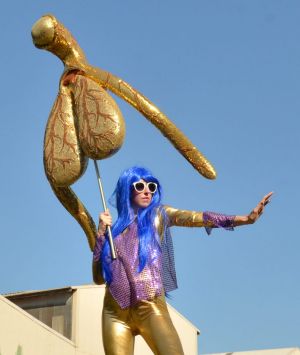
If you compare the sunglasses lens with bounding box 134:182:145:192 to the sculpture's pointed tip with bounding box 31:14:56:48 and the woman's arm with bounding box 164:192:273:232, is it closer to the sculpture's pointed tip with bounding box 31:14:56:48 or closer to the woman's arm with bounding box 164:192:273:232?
the woman's arm with bounding box 164:192:273:232

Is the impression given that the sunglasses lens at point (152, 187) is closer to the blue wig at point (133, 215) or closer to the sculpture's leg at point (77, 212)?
the blue wig at point (133, 215)

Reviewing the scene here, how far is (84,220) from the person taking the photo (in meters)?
5.95

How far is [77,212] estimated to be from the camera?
19.5ft

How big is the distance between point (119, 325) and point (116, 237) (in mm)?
631

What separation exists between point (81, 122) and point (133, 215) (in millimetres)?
782

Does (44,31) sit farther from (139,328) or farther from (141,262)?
(139,328)

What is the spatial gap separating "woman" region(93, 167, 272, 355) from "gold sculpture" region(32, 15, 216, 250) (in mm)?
323

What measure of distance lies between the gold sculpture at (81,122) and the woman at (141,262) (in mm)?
323

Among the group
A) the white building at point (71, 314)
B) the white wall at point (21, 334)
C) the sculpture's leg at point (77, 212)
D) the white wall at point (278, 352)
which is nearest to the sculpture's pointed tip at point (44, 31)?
the sculpture's leg at point (77, 212)

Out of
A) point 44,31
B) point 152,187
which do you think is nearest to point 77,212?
point 152,187

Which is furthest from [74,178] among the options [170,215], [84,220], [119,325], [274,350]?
[274,350]

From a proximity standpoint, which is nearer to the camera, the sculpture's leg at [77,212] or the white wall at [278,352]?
the sculpture's leg at [77,212]

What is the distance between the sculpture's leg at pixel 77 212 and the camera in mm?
5930

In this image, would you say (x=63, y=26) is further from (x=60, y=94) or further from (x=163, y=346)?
(x=163, y=346)
